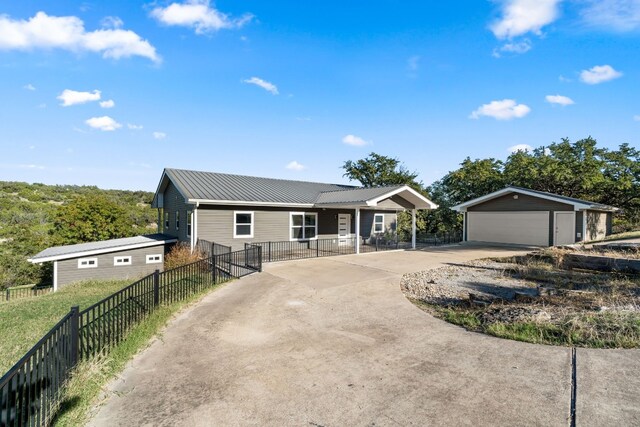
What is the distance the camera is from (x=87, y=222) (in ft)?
74.8

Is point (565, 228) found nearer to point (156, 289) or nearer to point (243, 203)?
point (243, 203)

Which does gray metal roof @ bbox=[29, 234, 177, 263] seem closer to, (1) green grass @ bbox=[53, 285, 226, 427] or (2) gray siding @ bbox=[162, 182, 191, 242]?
(2) gray siding @ bbox=[162, 182, 191, 242]

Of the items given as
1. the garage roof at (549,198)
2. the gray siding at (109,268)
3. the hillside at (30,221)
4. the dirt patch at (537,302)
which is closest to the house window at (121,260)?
the gray siding at (109,268)

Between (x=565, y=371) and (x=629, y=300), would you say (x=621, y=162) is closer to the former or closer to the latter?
(x=629, y=300)

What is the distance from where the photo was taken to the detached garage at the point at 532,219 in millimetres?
19797

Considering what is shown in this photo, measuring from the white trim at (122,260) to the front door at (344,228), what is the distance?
11.7 m

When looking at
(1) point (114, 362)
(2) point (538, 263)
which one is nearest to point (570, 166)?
(2) point (538, 263)

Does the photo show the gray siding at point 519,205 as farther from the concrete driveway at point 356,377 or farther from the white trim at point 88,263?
the white trim at point 88,263

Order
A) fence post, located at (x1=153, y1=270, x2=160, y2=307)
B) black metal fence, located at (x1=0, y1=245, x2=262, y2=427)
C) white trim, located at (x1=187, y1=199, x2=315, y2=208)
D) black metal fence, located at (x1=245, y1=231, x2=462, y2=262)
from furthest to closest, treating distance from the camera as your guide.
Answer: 1. black metal fence, located at (x1=245, y1=231, x2=462, y2=262)
2. white trim, located at (x1=187, y1=199, x2=315, y2=208)
3. fence post, located at (x1=153, y1=270, x2=160, y2=307)
4. black metal fence, located at (x1=0, y1=245, x2=262, y2=427)

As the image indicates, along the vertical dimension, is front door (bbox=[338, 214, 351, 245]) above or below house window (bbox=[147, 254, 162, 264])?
above

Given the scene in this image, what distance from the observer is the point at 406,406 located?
3666 mm

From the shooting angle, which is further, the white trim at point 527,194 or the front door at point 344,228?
the front door at point 344,228

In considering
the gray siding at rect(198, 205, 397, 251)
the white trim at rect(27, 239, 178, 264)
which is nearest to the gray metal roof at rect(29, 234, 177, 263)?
the white trim at rect(27, 239, 178, 264)

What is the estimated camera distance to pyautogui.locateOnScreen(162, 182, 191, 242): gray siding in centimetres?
1783
